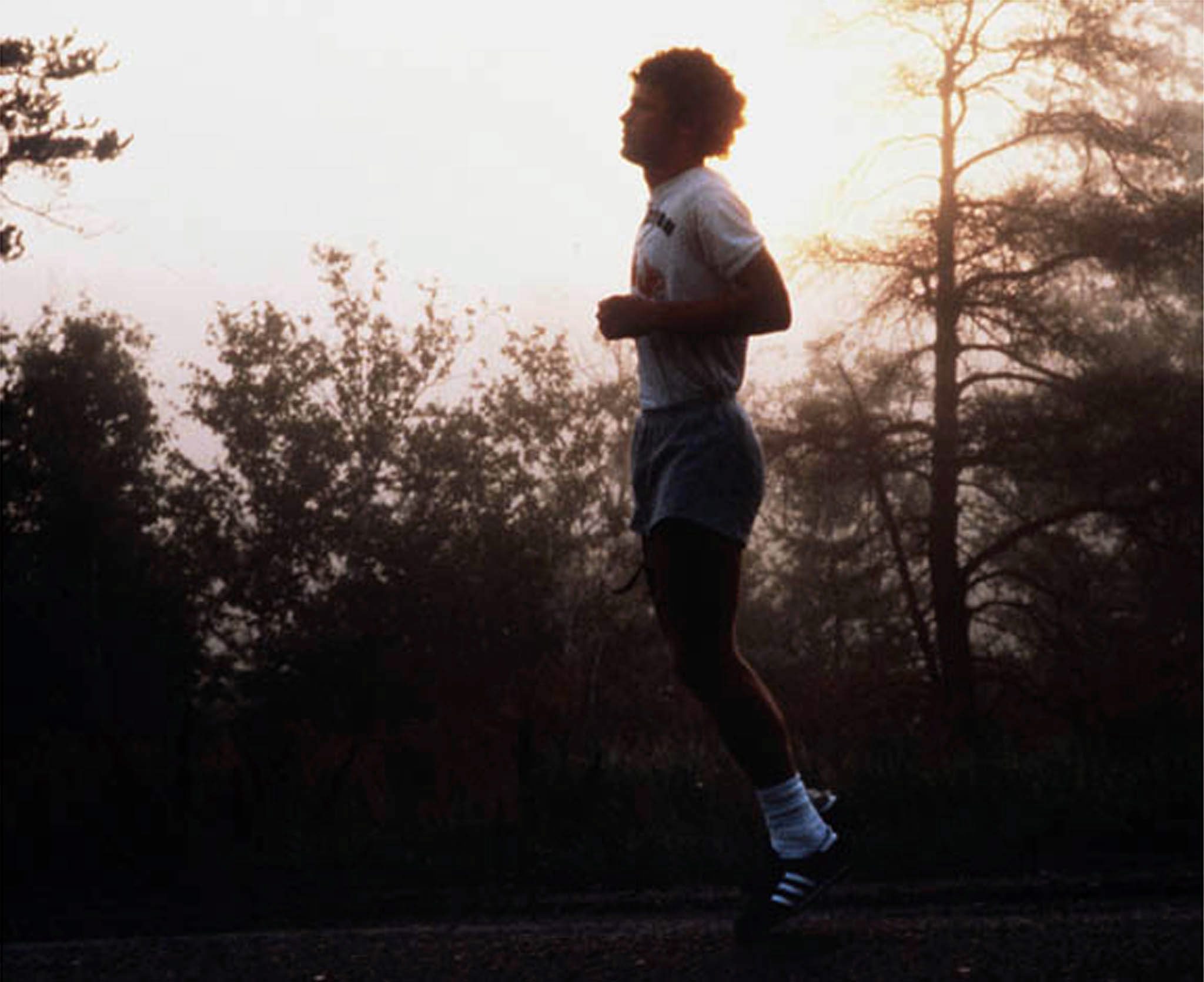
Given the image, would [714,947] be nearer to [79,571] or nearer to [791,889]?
[791,889]

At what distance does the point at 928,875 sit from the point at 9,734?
2988 centimetres

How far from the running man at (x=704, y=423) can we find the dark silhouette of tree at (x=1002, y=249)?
18400 mm

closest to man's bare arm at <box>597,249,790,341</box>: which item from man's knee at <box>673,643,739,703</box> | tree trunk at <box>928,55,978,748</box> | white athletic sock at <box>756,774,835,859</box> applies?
man's knee at <box>673,643,739,703</box>

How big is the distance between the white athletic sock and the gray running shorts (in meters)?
0.57

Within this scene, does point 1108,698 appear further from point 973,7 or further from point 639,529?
point 639,529

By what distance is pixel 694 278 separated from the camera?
12.6 ft

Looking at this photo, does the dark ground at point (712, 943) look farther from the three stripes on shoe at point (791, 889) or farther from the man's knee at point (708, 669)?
the man's knee at point (708, 669)

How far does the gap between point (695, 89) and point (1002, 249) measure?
66.9 feet

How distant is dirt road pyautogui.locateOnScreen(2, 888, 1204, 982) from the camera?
352 centimetres

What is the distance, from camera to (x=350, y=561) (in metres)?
45.7

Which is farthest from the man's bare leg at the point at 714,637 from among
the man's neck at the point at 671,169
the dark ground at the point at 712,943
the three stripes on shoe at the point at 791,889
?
the man's neck at the point at 671,169

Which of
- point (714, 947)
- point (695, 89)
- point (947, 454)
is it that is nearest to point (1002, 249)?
point (947, 454)

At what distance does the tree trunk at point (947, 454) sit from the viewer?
2353cm

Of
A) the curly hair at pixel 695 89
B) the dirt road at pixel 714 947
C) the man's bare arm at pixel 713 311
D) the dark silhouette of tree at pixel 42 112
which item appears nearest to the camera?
the dirt road at pixel 714 947
